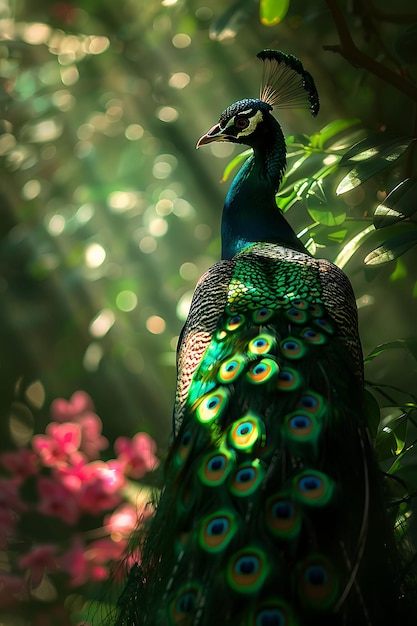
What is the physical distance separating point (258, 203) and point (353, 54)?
288 millimetres

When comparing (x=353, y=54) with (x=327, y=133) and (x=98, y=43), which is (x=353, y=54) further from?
(x=98, y=43)

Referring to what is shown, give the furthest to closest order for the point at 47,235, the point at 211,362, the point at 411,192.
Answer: the point at 47,235 → the point at 411,192 → the point at 211,362

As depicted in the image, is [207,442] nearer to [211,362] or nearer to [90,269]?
[211,362]

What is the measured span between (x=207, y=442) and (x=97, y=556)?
86 centimetres

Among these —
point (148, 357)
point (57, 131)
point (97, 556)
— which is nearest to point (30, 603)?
point (97, 556)

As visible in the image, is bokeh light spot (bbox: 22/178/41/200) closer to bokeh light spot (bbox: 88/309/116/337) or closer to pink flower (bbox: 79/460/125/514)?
bokeh light spot (bbox: 88/309/116/337)

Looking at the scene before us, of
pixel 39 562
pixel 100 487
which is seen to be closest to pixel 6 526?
pixel 39 562

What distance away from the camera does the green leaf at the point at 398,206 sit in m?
0.96

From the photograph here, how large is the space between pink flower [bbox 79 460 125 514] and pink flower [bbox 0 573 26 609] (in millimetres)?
234

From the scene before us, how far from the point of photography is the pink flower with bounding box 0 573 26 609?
1572 millimetres

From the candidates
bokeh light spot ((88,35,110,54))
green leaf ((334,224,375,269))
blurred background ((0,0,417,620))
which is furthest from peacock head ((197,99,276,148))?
bokeh light spot ((88,35,110,54))

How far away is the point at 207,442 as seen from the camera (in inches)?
30.7

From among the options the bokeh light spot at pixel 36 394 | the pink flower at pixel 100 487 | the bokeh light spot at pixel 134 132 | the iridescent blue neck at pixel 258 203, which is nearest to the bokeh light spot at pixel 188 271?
the bokeh light spot at pixel 134 132

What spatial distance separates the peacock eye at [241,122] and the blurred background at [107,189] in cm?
64
